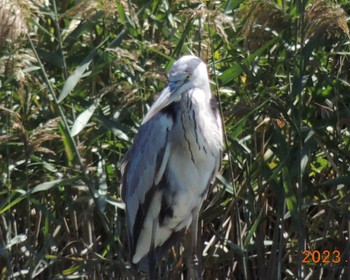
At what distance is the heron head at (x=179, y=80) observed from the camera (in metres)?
3.10

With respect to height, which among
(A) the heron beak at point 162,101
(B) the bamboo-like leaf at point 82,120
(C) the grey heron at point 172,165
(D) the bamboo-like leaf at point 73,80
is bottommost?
(C) the grey heron at point 172,165

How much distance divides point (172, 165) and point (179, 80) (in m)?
0.38

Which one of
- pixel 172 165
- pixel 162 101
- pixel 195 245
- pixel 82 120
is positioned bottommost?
pixel 195 245

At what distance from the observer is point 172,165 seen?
337 centimetres

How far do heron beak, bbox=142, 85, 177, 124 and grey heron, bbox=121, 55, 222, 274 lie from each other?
0.40 ft

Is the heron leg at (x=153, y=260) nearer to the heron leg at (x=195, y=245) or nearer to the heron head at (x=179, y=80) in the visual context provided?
the heron leg at (x=195, y=245)

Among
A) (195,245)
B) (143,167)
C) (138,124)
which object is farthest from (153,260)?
(138,124)

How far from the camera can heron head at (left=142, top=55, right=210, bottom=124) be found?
3.10 meters

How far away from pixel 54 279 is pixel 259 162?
99 centimetres

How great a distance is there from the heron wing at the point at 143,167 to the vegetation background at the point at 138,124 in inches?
3.7

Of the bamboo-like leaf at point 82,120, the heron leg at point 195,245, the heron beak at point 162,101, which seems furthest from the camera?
the heron leg at point 195,245
